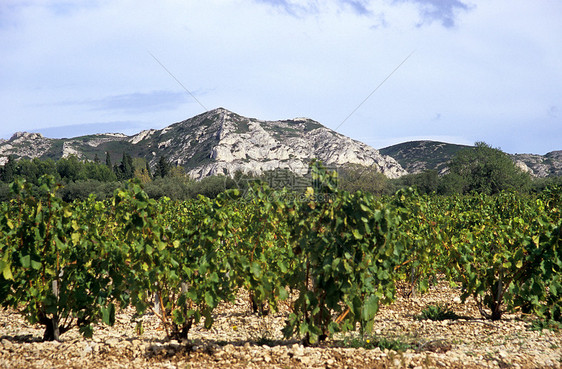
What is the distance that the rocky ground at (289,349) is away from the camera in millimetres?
3922

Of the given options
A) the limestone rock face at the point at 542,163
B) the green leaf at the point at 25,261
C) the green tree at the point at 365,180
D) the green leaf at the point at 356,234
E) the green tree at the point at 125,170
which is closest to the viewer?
the green leaf at the point at 356,234

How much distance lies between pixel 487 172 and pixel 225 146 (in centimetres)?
9276

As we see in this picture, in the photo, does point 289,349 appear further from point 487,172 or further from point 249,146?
point 249,146

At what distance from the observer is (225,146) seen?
434 ft

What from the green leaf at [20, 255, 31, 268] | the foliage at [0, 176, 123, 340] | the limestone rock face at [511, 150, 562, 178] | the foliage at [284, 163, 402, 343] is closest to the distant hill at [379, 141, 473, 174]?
the limestone rock face at [511, 150, 562, 178]

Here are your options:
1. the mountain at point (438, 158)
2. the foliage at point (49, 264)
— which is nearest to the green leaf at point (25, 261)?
the foliage at point (49, 264)

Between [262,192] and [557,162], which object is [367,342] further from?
[557,162]

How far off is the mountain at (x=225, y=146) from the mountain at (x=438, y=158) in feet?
29.8

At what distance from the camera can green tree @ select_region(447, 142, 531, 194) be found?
47906mm

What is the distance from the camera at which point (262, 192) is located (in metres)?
5.04

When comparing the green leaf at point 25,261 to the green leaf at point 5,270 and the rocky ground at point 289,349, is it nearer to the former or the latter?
the green leaf at point 5,270

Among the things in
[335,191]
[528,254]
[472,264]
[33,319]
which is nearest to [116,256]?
[33,319]

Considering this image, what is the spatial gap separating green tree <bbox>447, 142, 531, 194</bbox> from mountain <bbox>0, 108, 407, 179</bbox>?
63.8 m

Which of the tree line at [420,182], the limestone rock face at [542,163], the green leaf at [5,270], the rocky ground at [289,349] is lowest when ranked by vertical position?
the rocky ground at [289,349]
